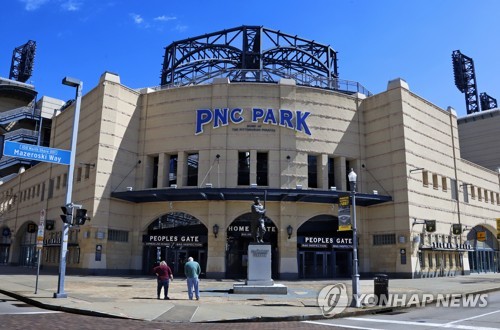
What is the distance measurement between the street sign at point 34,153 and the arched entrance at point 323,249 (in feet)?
69.1

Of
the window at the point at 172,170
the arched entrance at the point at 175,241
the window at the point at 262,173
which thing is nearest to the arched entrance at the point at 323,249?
the window at the point at 262,173

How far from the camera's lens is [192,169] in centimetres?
3772

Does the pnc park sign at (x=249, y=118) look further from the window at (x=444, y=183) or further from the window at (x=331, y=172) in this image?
the window at (x=444, y=183)

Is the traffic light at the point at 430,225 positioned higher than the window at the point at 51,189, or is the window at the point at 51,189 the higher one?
the window at the point at 51,189

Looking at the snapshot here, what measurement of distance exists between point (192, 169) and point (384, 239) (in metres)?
16.5

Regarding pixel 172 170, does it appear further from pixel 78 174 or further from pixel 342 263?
pixel 342 263

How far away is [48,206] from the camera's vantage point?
47750 millimetres

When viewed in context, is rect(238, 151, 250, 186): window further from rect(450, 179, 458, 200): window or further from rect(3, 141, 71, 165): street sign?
rect(450, 179, 458, 200): window

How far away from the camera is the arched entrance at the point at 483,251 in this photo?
45.6 meters

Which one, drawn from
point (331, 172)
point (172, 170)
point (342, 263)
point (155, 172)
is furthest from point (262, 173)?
point (342, 263)

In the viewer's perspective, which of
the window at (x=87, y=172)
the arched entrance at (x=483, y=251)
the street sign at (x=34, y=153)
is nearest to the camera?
the street sign at (x=34, y=153)

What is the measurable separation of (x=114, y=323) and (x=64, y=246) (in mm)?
6765

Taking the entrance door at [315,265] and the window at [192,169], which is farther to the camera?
the window at [192,169]

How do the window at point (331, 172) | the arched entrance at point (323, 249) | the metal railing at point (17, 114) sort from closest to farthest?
the arched entrance at point (323, 249) → the window at point (331, 172) → the metal railing at point (17, 114)
